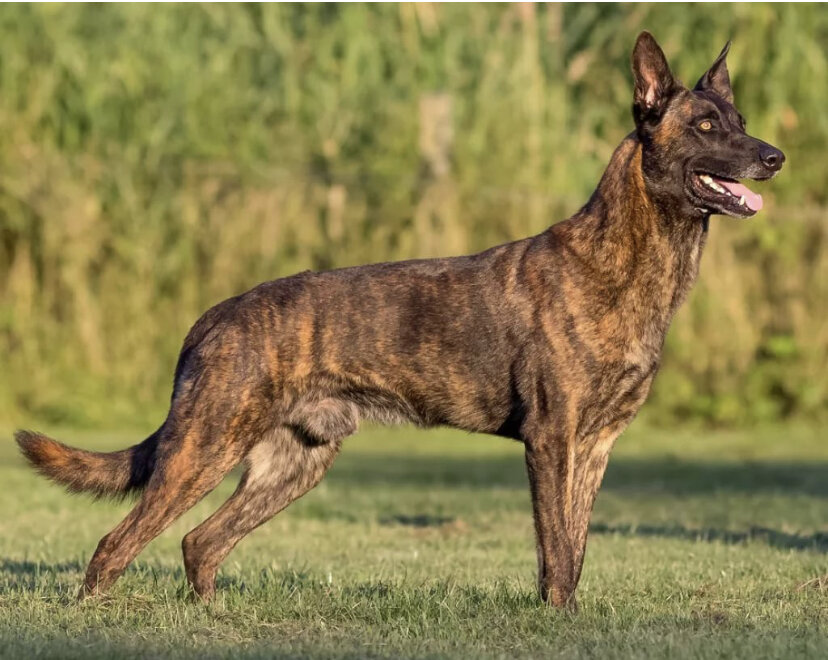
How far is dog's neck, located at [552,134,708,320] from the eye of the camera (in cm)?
667

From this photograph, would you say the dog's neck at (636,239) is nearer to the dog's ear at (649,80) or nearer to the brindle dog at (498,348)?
the brindle dog at (498,348)

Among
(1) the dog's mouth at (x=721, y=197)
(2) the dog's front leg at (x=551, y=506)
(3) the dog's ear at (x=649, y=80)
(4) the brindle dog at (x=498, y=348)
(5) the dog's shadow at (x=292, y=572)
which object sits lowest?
(5) the dog's shadow at (x=292, y=572)

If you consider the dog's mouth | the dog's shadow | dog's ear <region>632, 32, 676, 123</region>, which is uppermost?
dog's ear <region>632, 32, 676, 123</region>

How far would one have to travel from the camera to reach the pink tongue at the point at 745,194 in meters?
6.72

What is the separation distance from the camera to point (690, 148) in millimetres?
6738

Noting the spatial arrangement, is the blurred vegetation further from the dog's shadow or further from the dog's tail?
the dog's tail

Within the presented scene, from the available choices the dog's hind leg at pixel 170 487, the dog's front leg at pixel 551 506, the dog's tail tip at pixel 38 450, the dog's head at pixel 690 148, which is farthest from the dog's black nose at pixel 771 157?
the dog's tail tip at pixel 38 450

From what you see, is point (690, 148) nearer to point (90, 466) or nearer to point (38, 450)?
point (90, 466)

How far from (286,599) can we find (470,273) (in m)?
1.56

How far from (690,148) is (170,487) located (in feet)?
8.36

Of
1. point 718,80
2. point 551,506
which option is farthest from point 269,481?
point 718,80

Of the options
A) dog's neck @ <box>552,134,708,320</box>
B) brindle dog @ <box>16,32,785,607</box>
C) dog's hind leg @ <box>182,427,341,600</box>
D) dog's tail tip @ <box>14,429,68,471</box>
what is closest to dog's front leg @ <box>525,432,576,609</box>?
brindle dog @ <box>16,32,785,607</box>

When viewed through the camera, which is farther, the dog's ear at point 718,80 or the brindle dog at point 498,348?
the dog's ear at point 718,80

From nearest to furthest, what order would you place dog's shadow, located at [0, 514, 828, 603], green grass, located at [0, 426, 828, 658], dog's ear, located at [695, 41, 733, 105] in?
green grass, located at [0, 426, 828, 658] < dog's shadow, located at [0, 514, 828, 603] < dog's ear, located at [695, 41, 733, 105]
